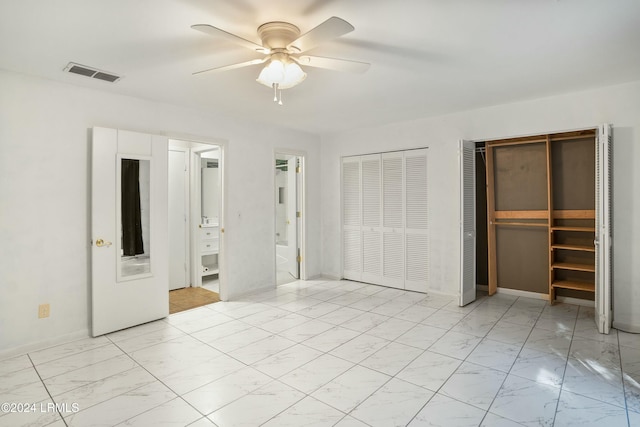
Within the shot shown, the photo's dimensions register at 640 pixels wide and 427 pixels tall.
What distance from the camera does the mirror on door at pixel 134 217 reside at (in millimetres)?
3582

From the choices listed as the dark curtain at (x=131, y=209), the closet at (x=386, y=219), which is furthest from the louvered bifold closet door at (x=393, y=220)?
the dark curtain at (x=131, y=209)

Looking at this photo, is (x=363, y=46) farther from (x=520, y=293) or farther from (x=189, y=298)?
(x=520, y=293)

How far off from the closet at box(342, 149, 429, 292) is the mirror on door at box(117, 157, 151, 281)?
3063mm

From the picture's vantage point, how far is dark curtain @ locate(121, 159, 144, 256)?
3.60 metres

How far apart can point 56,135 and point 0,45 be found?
90 centimetres

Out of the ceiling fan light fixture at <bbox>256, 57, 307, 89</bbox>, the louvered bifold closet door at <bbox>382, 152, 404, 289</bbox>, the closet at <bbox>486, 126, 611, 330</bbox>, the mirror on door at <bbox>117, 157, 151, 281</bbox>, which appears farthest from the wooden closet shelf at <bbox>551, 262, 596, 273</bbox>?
the mirror on door at <bbox>117, 157, 151, 281</bbox>

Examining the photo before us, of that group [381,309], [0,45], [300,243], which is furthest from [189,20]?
[300,243]

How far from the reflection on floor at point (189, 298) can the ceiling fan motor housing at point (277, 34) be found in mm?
3329

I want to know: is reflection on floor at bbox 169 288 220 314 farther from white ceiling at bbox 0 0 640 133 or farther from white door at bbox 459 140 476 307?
white door at bbox 459 140 476 307

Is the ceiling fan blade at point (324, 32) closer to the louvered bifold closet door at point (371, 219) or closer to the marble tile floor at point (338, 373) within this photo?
the marble tile floor at point (338, 373)

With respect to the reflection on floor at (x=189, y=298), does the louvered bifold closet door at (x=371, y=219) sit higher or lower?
higher

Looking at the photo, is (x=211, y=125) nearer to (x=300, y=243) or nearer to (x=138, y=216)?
(x=138, y=216)

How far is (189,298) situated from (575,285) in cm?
491

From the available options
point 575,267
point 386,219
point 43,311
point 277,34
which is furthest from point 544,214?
point 43,311
